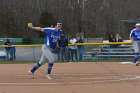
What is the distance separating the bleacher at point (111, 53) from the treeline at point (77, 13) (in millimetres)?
40602

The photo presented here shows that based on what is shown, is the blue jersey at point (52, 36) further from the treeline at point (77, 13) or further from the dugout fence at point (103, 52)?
the treeline at point (77, 13)

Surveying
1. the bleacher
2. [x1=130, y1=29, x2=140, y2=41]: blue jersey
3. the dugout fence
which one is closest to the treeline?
the dugout fence

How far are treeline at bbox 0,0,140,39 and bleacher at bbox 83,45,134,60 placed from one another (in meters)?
40.6

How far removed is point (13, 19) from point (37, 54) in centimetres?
3963

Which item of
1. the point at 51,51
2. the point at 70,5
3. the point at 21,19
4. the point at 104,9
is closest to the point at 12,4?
the point at 21,19

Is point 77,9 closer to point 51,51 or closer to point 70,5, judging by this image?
point 70,5

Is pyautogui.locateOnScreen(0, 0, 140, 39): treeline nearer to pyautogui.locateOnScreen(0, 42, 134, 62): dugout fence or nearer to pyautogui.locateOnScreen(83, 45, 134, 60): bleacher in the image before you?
pyautogui.locateOnScreen(0, 42, 134, 62): dugout fence

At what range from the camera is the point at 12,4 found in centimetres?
7625

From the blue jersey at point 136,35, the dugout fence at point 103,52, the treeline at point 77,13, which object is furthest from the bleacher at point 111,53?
the treeline at point 77,13

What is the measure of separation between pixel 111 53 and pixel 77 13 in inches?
1735

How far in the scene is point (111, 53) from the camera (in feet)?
99.3

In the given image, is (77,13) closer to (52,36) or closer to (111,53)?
(111,53)

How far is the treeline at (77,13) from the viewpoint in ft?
240

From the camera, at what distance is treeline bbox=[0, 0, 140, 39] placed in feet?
240
